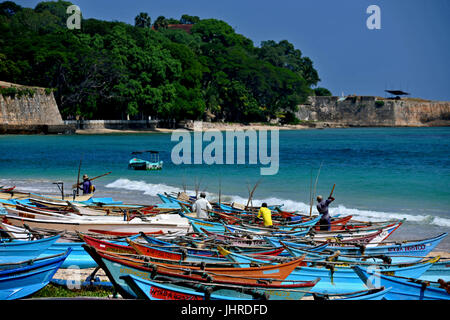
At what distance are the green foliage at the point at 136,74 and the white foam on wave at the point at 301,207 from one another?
43.8 metres

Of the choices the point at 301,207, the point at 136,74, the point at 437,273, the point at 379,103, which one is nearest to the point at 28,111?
the point at 136,74

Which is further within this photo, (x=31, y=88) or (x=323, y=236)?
(x=31, y=88)

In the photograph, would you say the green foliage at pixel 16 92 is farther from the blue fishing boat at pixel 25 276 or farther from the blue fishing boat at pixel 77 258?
the blue fishing boat at pixel 25 276

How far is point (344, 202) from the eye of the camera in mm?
23719

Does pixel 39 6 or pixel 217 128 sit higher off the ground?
pixel 39 6

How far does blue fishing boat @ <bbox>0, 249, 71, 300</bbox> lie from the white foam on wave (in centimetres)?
1320

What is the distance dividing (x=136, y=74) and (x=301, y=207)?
59.1 metres

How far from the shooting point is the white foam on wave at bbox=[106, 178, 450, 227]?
19.2 m

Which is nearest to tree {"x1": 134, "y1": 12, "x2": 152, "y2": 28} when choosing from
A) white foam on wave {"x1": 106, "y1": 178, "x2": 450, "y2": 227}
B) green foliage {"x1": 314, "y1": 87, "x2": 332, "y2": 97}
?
green foliage {"x1": 314, "y1": 87, "x2": 332, "y2": 97}

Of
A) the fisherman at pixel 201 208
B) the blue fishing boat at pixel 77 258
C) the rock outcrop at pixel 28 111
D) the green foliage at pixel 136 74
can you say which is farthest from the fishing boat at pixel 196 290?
the rock outcrop at pixel 28 111
